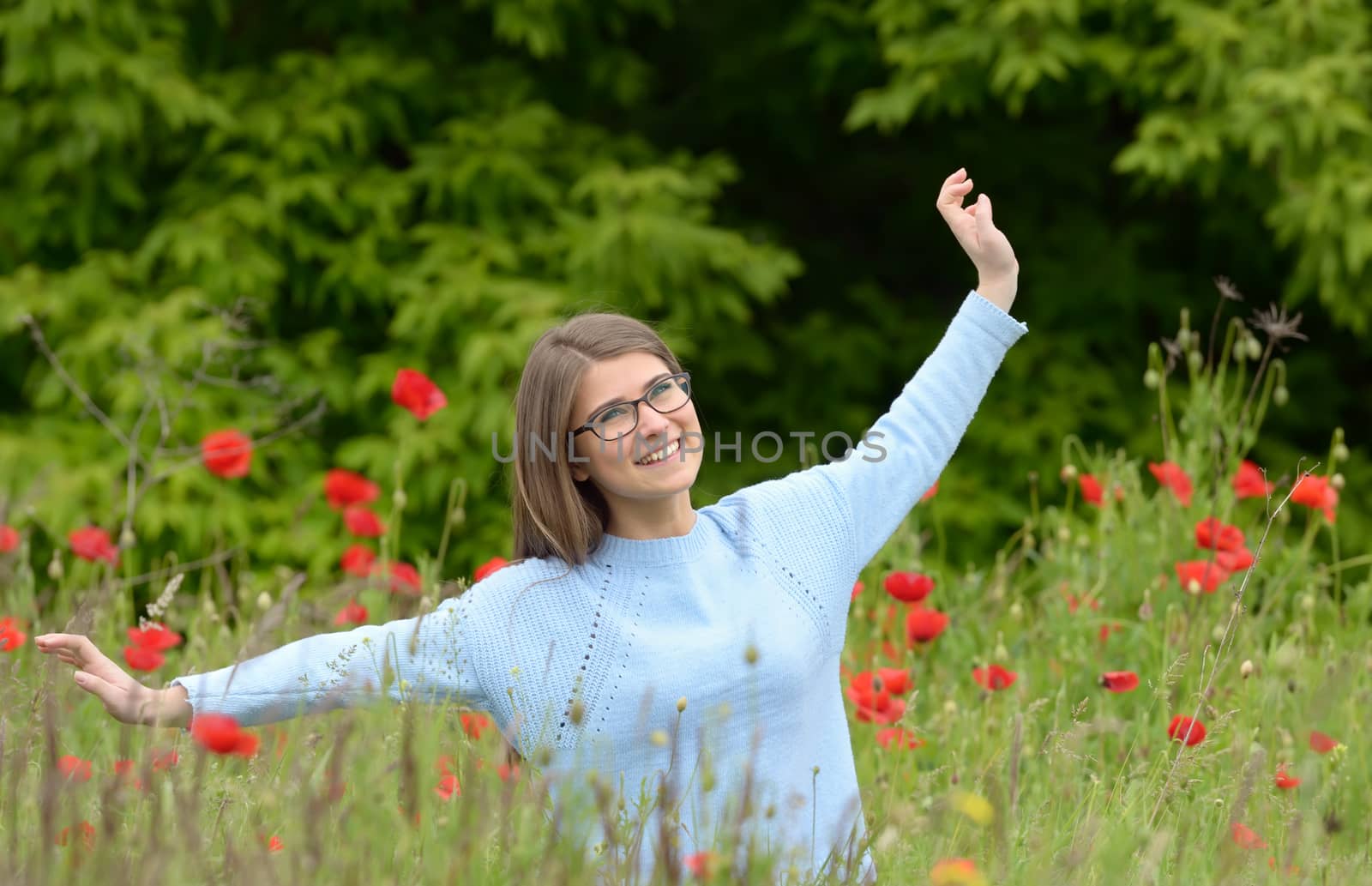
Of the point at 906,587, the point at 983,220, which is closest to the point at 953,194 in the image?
the point at 983,220

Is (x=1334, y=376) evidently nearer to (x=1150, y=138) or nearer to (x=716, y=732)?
(x=1150, y=138)

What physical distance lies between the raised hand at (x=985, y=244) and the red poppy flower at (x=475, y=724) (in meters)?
0.94

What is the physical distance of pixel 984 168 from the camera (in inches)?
232

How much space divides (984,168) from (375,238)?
260 centimetres

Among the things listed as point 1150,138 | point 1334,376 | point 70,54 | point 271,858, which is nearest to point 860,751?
point 271,858

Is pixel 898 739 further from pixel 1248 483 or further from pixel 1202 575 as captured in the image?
pixel 1248 483

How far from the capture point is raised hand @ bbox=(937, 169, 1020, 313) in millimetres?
1942

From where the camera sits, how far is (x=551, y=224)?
17.3 feet

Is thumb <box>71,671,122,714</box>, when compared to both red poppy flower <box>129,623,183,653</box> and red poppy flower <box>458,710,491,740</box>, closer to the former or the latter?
red poppy flower <box>458,710,491,740</box>

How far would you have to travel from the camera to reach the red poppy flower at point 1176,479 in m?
2.78

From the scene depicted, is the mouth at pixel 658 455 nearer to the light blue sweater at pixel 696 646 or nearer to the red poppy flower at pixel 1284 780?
the light blue sweater at pixel 696 646

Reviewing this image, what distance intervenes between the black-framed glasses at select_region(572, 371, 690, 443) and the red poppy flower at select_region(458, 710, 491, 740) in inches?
16.7

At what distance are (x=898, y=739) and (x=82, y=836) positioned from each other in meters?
1.33

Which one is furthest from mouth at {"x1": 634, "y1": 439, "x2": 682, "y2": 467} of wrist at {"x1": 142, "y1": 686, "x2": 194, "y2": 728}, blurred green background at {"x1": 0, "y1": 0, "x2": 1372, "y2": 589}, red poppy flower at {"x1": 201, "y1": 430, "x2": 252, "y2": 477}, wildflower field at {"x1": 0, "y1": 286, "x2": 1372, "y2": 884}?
blurred green background at {"x1": 0, "y1": 0, "x2": 1372, "y2": 589}
